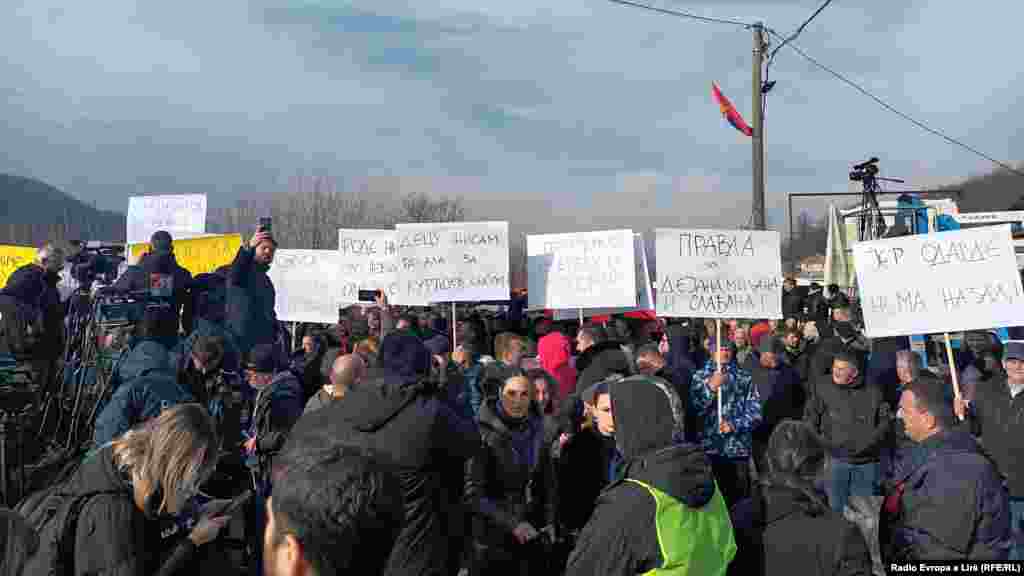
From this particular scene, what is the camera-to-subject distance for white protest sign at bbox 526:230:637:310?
33.3 ft

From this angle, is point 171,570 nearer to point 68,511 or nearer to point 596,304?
point 68,511

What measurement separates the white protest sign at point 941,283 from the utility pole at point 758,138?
32.3ft

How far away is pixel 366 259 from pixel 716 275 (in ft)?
17.6

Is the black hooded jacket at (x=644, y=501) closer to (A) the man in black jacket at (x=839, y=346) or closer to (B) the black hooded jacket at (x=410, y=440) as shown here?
(B) the black hooded jacket at (x=410, y=440)

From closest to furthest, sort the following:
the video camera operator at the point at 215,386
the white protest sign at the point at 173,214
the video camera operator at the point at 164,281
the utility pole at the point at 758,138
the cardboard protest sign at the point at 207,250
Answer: the video camera operator at the point at 215,386, the video camera operator at the point at 164,281, the cardboard protest sign at the point at 207,250, the white protest sign at the point at 173,214, the utility pole at the point at 758,138

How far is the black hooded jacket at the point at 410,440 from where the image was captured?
3.38 m

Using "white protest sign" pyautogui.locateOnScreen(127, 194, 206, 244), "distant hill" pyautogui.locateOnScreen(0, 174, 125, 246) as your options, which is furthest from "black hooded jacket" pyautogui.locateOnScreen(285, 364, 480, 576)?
"distant hill" pyautogui.locateOnScreen(0, 174, 125, 246)

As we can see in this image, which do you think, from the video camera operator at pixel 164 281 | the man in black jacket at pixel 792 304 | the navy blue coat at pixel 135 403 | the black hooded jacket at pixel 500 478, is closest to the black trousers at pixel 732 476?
the black hooded jacket at pixel 500 478

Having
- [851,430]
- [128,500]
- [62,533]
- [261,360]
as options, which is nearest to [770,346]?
[851,430]

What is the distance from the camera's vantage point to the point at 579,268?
10312 mm

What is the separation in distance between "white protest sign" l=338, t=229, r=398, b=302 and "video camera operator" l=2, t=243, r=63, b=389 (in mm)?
3589

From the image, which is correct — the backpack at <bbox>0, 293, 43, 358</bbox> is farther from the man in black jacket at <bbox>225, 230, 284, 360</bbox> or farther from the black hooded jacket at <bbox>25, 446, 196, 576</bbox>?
the black hooded jacket at <bbox>25, 446, 196, 576</bbox>

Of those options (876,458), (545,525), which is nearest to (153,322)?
(545,525)

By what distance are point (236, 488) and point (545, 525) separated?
215cm
